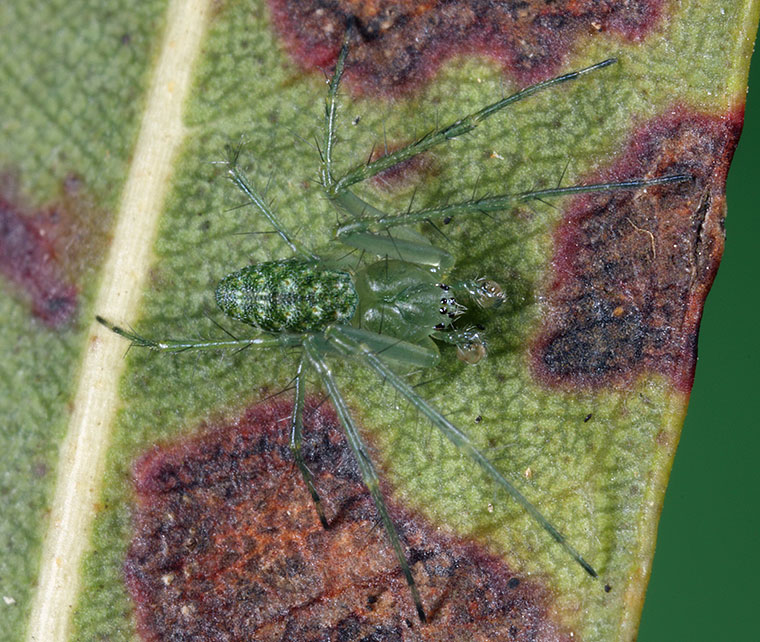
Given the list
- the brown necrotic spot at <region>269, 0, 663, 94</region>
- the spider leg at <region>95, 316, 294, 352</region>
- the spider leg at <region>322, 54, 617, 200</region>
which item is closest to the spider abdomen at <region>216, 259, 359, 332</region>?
the spider leg at <region>95, 316, 294, 352</region>

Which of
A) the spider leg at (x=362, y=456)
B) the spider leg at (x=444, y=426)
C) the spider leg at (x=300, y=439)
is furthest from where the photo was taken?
the spider leg at (x=300, y=439)

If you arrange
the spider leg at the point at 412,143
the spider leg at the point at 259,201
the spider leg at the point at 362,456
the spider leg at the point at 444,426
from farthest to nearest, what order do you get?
the spider leg at the point at 259,201 < the spider leg at the point at 412,143 < the spider leg at the point at 362,456 < the spider leg at the point at 444,426

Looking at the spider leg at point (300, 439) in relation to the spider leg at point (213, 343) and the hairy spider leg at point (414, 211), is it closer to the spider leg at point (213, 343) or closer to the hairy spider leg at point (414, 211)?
the spider leg at point (213, 343)

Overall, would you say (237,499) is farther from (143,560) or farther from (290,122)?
(290,122)

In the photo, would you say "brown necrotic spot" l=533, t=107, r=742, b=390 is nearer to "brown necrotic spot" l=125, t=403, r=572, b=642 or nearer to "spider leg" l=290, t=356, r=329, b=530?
"brown necrotic spot" l=125, t=403, r=572, b=642

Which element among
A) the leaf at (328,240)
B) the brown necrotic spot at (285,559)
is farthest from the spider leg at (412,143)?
the brown necrotic spot at (285,559)

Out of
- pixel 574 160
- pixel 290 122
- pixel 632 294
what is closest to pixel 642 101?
pixel 574 160

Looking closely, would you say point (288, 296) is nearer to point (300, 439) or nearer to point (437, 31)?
point (300, 439)
